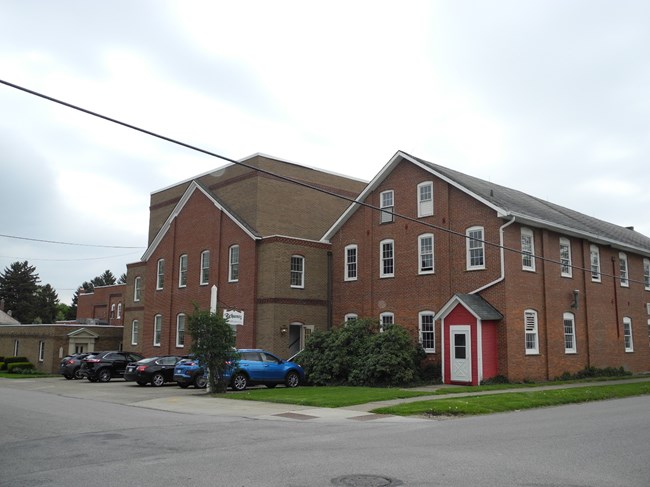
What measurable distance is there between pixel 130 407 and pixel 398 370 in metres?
10.6

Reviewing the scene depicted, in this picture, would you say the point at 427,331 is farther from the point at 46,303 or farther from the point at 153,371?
the point at 46,303

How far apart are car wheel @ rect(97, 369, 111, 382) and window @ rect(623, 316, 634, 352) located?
27309 mm

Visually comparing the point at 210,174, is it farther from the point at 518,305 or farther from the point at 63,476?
the point at 63,476

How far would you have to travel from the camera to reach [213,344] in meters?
22.1

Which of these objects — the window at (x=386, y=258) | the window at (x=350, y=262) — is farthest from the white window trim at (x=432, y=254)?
→ the window at (x=350, y=262)

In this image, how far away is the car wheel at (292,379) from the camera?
2533 cm

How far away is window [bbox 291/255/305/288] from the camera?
31.8 meters

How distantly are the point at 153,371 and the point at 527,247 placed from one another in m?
17.5

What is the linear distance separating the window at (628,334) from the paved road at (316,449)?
58.2 ft

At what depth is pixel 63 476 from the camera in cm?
819

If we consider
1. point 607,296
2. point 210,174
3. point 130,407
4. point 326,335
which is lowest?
point 130,407

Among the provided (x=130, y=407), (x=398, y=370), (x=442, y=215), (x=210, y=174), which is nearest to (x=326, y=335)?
(x=398, y=370)

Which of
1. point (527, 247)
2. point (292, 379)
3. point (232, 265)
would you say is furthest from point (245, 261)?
point (527, 247)

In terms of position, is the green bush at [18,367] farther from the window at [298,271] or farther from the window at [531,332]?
the window at [531,332]
